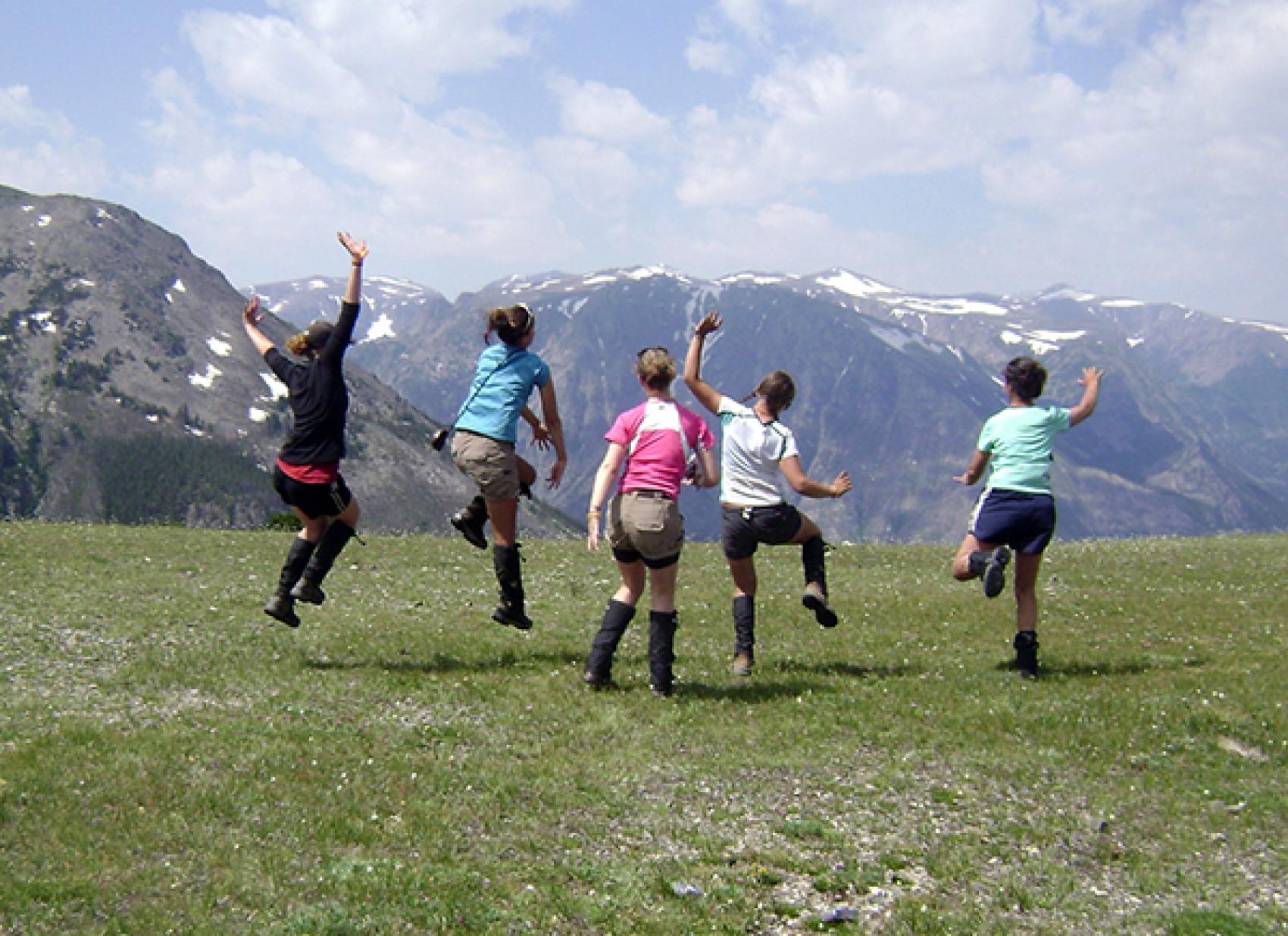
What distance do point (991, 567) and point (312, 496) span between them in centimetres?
845

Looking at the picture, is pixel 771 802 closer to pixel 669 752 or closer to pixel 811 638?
pixel 669 752

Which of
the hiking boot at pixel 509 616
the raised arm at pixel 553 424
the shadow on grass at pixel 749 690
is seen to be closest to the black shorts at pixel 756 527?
the shadow on grass at pixel 749 690

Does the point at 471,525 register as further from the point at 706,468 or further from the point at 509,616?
the point at 706,468

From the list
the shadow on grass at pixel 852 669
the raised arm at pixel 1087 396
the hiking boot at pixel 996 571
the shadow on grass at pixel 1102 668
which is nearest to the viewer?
the hiking boot at pixel 996 571

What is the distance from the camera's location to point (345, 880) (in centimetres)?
730

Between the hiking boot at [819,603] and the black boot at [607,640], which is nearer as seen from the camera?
the black boot at [607,640]

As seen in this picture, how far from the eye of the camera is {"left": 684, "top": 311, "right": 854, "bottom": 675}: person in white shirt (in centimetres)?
1291

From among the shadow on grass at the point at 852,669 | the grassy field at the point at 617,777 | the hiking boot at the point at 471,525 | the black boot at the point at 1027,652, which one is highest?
the hiking boot at the point at 471,525

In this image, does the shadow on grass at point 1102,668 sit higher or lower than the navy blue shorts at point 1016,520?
lower

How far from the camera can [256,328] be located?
46.5ft

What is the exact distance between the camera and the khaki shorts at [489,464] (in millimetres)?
13125

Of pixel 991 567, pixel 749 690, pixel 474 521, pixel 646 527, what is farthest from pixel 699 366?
pixel 991 567

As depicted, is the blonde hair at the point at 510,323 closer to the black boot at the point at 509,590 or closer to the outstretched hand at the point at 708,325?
the outstretched hand at the point at 708,325

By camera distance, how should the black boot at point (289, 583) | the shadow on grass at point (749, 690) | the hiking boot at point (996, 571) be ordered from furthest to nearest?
1. the black boot at point (289, 583)
2. the hiking boot at point (996, 571)
3. the shadow on grass at point (749, 690)
